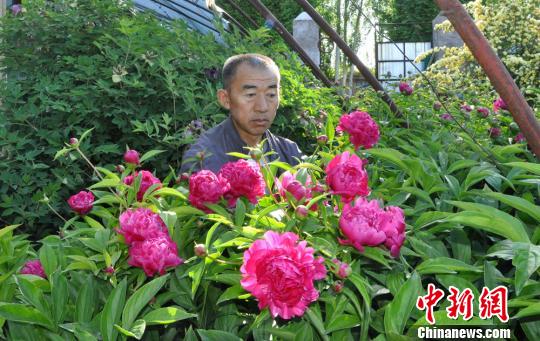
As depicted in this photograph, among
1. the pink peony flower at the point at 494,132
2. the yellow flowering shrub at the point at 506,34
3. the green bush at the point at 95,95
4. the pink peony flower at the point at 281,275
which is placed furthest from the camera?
the yellow flowering shrub at the point at 506,34

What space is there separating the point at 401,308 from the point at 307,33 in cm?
1342

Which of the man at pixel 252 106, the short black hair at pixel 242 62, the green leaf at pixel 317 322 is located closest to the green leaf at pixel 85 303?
the green leaf at pixel 317 322

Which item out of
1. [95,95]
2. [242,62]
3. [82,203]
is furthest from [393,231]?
[95,95]

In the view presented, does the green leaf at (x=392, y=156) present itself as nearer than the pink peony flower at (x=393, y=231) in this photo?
No

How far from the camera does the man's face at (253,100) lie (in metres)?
3.05

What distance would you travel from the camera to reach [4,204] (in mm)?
3268

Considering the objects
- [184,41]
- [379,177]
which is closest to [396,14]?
[184,41]

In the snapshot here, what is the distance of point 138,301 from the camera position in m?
1.27

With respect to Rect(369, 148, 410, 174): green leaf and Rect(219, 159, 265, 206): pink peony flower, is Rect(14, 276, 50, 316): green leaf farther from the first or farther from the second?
Rect(369, 148, 410, 174): green leaf

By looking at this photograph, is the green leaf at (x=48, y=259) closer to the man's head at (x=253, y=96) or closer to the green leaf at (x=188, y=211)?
the green leaf at (x=188, y=211)

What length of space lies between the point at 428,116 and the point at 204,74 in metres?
1.34

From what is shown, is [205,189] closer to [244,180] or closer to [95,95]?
[244,180]

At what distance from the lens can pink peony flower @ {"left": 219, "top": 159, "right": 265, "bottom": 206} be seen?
150cm

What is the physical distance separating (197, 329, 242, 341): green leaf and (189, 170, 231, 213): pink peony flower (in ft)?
1.18
